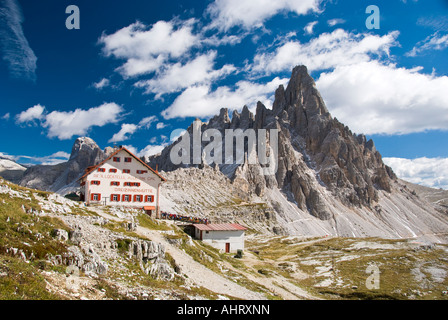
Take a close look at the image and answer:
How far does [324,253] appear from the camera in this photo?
3403 inches

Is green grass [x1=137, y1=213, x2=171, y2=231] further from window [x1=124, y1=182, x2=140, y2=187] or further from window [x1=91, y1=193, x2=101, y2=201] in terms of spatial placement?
window [x1=91, y1=193, x2=101, y2=201]

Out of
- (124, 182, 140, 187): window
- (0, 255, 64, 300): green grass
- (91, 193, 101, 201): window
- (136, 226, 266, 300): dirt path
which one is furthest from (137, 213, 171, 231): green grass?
(0, 255, 64, 300): green grass

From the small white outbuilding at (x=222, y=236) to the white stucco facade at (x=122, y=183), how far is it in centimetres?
1002

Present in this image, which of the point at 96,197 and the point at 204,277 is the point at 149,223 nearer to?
the point at 96,197

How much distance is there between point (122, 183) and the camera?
183 ft

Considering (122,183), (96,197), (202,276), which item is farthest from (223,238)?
(202,276)

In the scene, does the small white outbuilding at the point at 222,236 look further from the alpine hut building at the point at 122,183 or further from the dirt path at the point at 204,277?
the dirt path at the point at 204,277

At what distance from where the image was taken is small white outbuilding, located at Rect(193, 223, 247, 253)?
59.2 meters

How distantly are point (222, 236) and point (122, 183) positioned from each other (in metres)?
22.2

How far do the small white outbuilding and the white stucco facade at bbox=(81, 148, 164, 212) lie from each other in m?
10.0

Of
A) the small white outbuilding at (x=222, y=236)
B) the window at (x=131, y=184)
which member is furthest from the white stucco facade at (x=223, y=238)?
the window at (x=131, y=184)

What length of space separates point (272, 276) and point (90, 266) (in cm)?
3273
